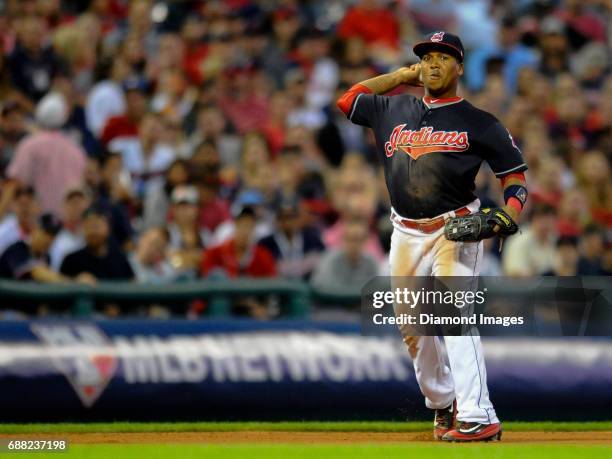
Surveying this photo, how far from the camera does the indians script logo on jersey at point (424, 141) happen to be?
6.83 meters

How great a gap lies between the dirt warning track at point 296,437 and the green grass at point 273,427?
0.15 meters

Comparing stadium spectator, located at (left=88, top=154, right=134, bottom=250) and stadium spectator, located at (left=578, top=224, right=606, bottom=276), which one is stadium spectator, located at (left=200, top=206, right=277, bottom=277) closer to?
stadium spectator, located at (left=88, top=154, right=134, bottom=250)

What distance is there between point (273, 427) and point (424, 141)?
2226 mm

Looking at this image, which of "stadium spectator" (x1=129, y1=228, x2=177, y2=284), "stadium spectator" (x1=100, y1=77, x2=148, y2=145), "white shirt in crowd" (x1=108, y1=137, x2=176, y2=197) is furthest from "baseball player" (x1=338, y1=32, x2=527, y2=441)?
"stadium spectator" (x1=100, y1=77, x2=148, y2=145)

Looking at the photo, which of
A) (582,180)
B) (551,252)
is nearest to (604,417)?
(551,252)

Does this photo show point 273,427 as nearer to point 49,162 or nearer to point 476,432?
point 476,432

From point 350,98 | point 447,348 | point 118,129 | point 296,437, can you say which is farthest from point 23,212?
point 447,348


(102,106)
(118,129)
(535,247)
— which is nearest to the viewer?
(535,247)

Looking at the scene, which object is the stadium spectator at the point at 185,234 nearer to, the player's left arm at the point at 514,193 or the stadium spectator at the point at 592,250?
the stadium spectator at the point at 592,250

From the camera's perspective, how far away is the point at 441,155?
22.5ft

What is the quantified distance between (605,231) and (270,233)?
3.11m

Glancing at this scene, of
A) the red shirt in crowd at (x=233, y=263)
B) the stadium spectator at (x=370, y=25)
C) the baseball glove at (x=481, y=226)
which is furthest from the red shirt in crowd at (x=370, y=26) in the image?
the baseball glove at (x=481, y=226)

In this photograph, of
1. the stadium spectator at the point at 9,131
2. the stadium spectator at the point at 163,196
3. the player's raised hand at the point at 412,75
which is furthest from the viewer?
the stadium spectator at the point at 9,131

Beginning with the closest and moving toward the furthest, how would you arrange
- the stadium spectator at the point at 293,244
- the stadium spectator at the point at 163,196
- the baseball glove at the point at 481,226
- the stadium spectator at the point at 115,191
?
the baseball glove at the point at 481,226
the stadium spectator at the point at 293,244
the stadium spectator at the point at 115,191
the stadium spectator at the point at 163,196
